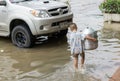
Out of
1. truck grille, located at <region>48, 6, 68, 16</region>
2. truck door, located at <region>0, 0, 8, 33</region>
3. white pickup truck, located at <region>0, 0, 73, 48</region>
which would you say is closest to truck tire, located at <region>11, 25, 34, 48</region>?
white pickup truck, located at <region>0, 0, 73, 48</region>

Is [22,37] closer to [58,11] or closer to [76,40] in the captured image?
[58,11]

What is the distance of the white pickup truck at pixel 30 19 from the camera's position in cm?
1009

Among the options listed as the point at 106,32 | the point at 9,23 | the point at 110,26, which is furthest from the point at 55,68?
the point at 110,26

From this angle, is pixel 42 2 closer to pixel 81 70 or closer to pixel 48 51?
pixel 48 51

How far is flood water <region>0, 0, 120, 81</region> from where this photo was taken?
7.70 m

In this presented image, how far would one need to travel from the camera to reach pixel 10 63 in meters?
9.02

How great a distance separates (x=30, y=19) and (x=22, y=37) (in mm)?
809

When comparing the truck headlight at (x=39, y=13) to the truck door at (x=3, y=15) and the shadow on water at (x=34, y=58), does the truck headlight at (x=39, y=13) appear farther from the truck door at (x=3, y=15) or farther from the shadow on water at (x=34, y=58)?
the truck door at (x=3, y=15)

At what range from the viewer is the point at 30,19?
33.1 feet

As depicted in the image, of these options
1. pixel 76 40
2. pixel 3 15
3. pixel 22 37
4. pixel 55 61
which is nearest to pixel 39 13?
pixel 22 37

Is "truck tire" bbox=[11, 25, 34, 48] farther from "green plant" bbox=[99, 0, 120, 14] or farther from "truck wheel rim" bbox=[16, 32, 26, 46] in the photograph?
"green plant" bbox=[99, 0, 120, 14]

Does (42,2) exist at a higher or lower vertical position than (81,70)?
higher

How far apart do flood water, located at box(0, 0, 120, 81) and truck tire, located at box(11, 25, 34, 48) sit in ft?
0.59

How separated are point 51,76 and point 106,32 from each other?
16.0 feet
